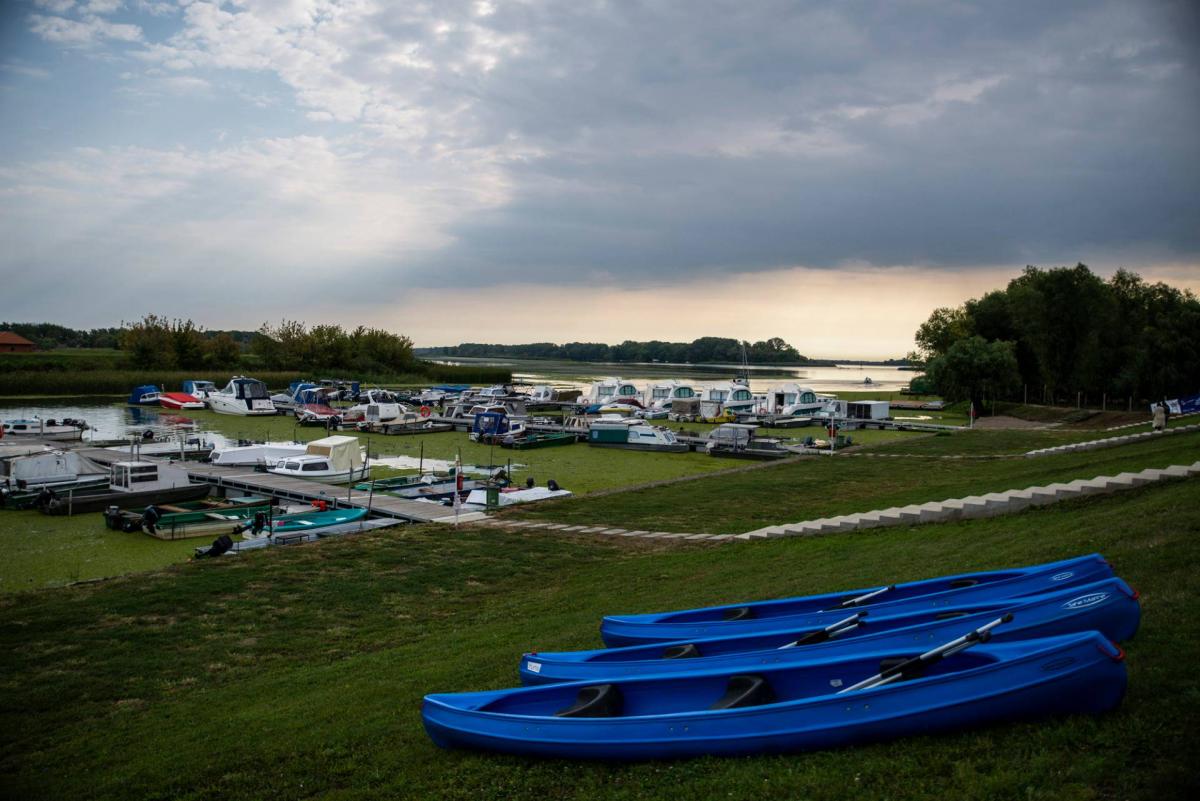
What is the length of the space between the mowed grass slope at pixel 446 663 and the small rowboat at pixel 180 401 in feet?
158

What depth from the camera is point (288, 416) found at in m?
55.2

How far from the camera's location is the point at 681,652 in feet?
23.4

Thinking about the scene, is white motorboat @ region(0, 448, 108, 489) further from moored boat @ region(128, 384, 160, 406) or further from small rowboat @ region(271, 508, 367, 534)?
moored boat @ region(128, 384, 160, 406)

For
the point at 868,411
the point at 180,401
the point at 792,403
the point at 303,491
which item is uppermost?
the point at 792,403

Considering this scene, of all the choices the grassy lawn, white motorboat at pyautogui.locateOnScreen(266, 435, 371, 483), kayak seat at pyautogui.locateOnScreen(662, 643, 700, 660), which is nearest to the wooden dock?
white motorboat at pyautogui.locateOnScreen(266, 435, 371, 483)

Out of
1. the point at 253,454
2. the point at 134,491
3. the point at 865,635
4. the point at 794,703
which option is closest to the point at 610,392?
the point at 253,454

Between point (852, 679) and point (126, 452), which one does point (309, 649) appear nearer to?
point (852, 679)

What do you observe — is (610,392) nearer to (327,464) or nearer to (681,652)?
(327,464)

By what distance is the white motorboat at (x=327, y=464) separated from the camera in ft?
95.9

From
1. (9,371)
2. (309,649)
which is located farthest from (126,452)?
(9,371)

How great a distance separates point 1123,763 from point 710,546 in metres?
12.4

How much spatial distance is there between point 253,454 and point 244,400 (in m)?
26.1

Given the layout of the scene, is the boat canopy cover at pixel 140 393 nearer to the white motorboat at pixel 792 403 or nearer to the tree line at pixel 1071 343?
the white motorboat at pixel 792 403

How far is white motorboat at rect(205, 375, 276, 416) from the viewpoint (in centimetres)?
5494
